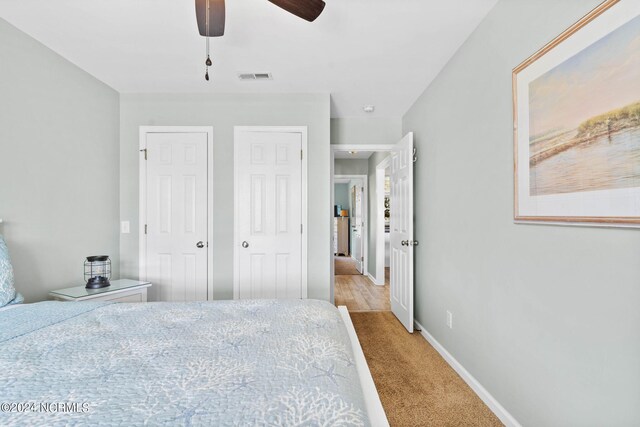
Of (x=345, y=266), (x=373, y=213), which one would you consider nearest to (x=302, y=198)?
(x=373, y=213)

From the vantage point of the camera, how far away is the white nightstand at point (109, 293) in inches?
84.7

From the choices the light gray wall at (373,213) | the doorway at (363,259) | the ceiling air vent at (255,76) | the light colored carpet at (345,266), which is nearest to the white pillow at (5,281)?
the ceiling air vent at (255,76)

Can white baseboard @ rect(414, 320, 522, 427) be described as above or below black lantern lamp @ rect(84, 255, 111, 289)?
below

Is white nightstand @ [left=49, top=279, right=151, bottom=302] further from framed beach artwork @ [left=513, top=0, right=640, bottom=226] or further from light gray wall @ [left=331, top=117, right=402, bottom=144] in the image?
framed beach artwork @ [left=513, top=0, right=640, bottom=226]

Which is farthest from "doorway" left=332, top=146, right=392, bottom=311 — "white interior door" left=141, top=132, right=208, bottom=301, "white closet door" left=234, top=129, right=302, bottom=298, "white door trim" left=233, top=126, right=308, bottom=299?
"white interior door" left=141, top=132, right=208, bottom=301

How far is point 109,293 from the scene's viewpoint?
7.60ft

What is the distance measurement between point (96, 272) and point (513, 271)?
2.98m

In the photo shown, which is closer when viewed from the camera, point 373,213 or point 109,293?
point 109,293

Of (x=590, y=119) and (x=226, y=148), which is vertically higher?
(x=226, y=148)

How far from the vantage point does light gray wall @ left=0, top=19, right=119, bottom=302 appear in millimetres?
1993

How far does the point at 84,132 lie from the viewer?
2.61 m

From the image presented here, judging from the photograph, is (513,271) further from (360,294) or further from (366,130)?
(360,294)

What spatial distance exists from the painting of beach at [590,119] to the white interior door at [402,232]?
1.62 metres

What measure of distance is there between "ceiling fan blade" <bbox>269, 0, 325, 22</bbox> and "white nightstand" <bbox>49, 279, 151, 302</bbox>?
2.24 metres
